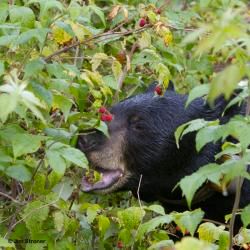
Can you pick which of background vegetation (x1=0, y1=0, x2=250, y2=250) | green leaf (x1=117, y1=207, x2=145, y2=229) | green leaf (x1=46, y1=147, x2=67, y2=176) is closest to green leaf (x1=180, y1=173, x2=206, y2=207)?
background vegetation (x1=0, y1=0, x2=250, y2=250)

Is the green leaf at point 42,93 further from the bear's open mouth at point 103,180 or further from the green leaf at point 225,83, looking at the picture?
the green leaf at point 225,83

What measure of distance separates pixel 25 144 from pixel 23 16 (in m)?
0.71

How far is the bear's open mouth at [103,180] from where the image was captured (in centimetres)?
464

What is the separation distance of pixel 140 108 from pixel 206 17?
11.6ft

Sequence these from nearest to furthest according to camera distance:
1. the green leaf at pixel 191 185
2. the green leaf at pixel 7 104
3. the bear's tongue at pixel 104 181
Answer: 1. the green leaf at pixel 7 104
2. the green leaf at pixel 191 185
3. the bear's tongue at pixel 104 181

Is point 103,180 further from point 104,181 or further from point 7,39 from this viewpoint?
point 7,39

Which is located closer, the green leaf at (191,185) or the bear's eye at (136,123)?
the green leaf at (191,185)

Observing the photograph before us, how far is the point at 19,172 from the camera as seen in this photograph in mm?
3893

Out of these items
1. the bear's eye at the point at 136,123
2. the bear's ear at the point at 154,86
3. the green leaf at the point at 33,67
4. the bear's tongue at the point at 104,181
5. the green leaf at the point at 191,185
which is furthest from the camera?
the bear's ear at the point at 154,86

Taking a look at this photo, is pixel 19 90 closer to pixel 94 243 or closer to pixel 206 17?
pixel 94 243

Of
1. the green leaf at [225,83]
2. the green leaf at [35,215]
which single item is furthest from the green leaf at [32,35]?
the green leaf at [225,83]

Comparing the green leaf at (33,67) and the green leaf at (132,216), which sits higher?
the green leaf at (33,67)

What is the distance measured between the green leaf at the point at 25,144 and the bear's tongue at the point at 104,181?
3.12 ft

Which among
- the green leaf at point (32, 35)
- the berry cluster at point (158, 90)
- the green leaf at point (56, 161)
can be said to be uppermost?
the green leaf at point (32, 35)
